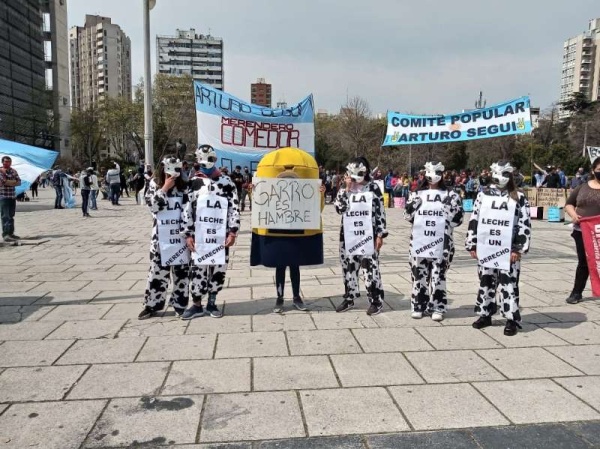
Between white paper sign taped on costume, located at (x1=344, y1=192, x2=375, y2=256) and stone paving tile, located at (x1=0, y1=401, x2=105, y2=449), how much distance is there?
3.06m

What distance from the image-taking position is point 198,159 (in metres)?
5.14

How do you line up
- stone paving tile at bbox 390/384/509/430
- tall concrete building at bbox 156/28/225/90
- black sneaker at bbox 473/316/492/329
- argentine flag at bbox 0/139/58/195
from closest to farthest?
1. stone paving tile at bbox 390/384/509/430
2. black sneaker at bbox 473/316/492/329
3. argentine flag at bbox 0/139/58/195
4. tall concrete building at bbox 156/28/225/90

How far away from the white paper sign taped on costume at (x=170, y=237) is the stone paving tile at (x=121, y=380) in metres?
1.40

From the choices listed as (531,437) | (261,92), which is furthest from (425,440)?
(261,92)

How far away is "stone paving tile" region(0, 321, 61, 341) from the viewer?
469cm

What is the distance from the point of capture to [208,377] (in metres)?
3.75

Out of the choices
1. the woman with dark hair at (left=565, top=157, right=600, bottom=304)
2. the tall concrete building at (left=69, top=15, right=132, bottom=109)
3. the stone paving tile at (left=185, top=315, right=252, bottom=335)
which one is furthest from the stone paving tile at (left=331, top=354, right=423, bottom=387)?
the tall concrete building at (left=69, top=15, right=132, bottom=109)

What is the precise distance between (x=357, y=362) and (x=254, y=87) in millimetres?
153997

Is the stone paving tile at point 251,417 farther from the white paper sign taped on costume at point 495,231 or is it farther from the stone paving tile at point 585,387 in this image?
the white paper sign taped on costume at point 495,231

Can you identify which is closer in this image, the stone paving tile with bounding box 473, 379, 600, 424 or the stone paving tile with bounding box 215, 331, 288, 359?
the stone paving tile with bounding box 473, 379, 600, 424

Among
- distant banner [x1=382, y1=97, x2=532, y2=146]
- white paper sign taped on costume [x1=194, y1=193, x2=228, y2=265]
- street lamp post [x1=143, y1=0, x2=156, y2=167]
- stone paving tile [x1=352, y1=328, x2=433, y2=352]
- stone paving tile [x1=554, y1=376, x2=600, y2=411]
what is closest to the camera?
stone paving tile [x1=554, y1=376, x2=600, y2=411]

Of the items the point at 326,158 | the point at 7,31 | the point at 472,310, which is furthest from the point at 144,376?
the point at 7,31

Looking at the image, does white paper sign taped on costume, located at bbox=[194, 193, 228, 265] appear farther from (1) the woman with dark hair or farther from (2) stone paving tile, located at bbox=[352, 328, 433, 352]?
(1) the woman with dark hair

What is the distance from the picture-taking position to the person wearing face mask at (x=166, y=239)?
5.14m
